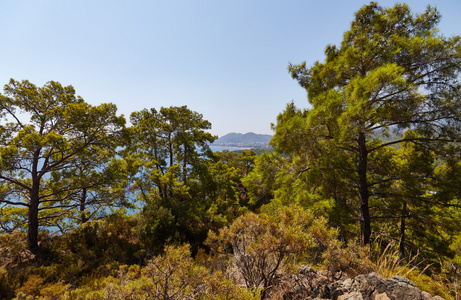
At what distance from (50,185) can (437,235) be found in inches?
629

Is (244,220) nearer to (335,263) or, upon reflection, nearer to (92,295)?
(335,263)

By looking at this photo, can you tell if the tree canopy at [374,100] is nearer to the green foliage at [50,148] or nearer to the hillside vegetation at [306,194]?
the hillside vegetation at [306,194]

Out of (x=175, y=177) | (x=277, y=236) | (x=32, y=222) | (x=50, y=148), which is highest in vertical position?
(x=50, y=148)

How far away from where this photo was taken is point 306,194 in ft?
18.2

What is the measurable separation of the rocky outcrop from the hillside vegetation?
24mm

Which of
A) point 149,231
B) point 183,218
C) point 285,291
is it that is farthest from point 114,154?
point 285,291

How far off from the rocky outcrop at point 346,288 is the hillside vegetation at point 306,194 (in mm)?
24

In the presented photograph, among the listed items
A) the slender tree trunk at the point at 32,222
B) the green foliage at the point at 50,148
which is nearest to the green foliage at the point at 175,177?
the green foliage at the point at 50,148

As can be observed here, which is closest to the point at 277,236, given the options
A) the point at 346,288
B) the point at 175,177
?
the point at 346,288

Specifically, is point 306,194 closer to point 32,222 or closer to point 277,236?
point 277,236

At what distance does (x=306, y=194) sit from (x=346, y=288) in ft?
9.30

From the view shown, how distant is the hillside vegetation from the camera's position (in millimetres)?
3117

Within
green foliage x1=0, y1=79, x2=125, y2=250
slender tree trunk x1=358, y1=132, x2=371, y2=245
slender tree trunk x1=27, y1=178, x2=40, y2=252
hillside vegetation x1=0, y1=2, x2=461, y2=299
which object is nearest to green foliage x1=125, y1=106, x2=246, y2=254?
hillside vegetation x1=0, y1=2, x2=461, y2=299

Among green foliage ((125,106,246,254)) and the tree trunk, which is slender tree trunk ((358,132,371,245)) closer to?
green foliage ((125,106,246,254))
